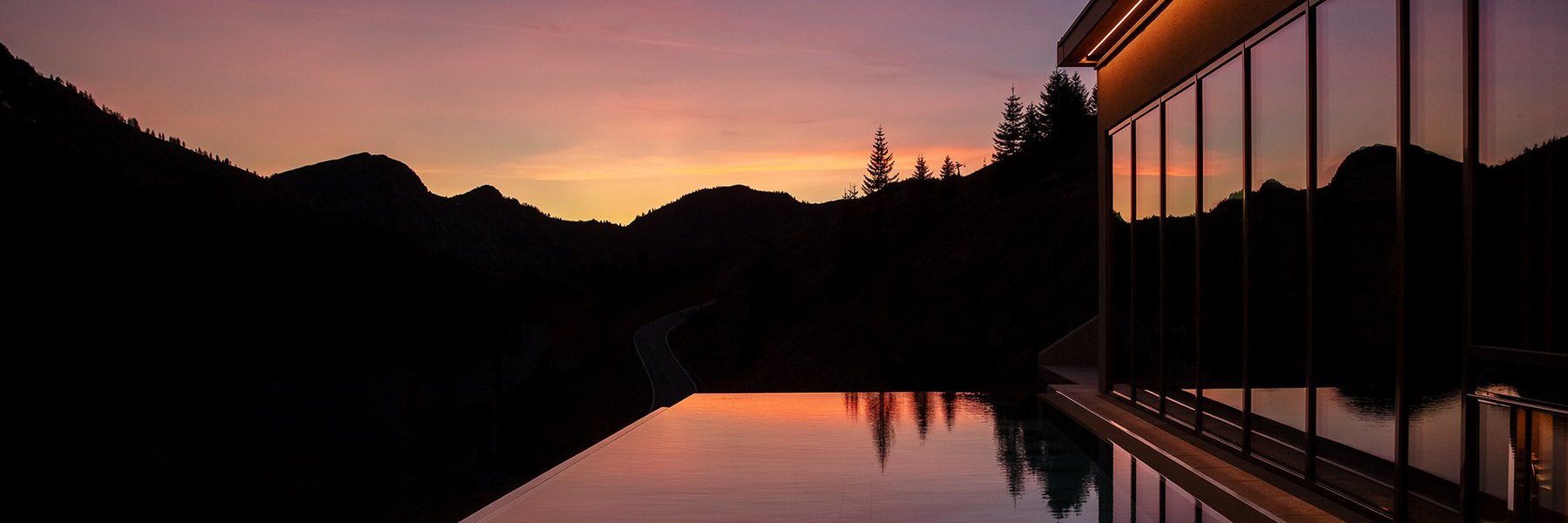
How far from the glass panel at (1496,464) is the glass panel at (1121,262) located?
5.70 m

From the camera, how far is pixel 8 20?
326 feet

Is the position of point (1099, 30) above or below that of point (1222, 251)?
above

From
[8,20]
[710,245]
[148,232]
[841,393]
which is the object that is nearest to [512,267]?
[710,245]

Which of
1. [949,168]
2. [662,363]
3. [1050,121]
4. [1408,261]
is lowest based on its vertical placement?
[662,363]

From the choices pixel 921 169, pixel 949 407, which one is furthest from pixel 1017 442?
pixel 921 169

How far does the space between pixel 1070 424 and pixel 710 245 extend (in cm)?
13020

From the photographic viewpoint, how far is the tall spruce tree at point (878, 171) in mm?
76312

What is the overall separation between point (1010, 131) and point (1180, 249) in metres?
69.5

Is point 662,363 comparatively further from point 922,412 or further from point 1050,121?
point 922,412

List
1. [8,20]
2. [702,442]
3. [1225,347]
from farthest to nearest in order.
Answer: [8,20]
[702,442]
[1225,347]

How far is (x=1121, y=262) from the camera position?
1067cm

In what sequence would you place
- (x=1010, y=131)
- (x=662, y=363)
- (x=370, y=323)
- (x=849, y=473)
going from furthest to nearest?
(x=370, y=323), (x=1010, y=131), (x=662, y=363), (x=849, y=473)

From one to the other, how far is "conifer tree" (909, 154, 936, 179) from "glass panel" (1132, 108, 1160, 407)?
67843mm

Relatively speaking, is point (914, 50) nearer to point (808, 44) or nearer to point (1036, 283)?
point (808, 44)
